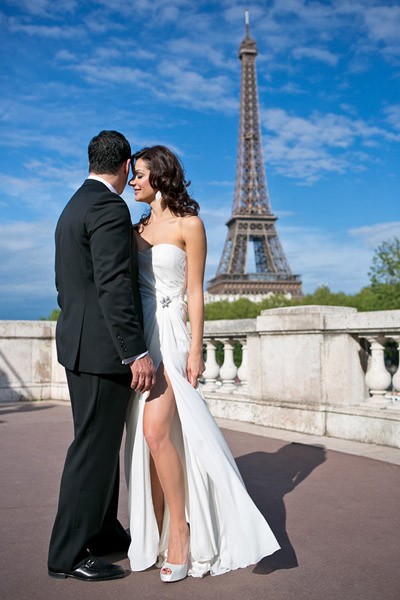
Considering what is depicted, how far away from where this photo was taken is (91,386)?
130 inches

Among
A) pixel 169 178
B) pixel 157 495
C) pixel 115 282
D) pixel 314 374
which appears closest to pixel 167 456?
pixel 157 495

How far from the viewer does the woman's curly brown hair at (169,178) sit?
3.58 m

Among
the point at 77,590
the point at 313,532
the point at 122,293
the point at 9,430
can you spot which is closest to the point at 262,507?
the point at 313,532

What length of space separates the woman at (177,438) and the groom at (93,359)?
6.6 inches

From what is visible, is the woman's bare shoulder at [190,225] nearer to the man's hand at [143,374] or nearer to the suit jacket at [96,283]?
the suit jacket at [96,283]

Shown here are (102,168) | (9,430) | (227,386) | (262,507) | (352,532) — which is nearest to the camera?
(102,168)

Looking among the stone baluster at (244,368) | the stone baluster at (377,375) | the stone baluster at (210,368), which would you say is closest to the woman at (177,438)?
the stone baluster at (377,375)

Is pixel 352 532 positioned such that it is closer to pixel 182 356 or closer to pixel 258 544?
pixel 258 544

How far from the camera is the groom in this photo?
3172 mm

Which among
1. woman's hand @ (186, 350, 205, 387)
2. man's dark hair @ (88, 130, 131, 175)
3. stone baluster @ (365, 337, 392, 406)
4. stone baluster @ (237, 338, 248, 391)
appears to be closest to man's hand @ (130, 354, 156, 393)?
woman's hand @ (186, 350, 205, 387)

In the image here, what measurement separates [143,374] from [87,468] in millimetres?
539

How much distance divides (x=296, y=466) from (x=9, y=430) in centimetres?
377

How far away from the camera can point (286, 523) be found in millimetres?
4152

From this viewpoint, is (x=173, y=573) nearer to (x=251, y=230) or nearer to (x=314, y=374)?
(x=314, y=374)
